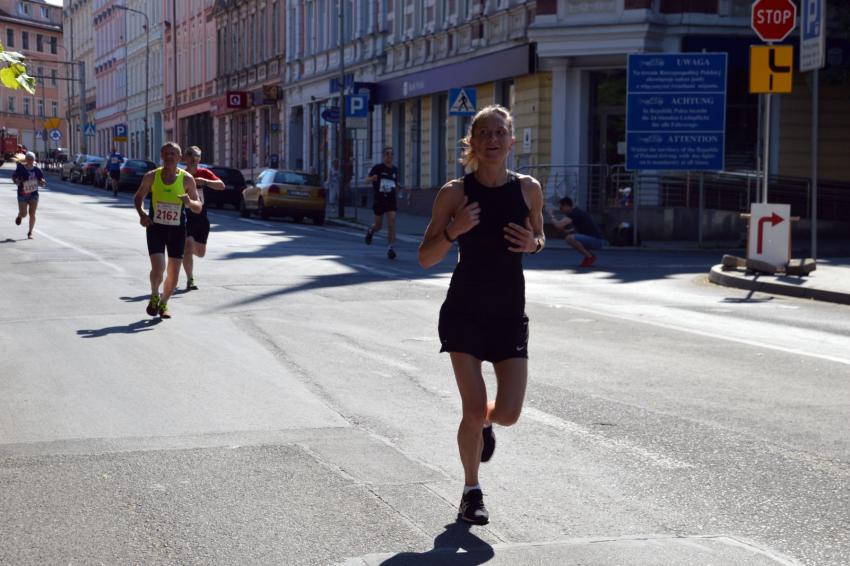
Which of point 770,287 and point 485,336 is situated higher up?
point 485,336

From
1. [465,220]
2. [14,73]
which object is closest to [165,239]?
[14,73]

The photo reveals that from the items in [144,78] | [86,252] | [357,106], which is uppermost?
[144,78]

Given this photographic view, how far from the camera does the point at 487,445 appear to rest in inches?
251

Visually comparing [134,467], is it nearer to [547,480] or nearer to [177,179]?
[547,480]

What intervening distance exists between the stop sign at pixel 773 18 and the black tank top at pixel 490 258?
1456 cm

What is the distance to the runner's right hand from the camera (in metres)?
5.68

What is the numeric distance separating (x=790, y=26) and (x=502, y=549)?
1574 cm

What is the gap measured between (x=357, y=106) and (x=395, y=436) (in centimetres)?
3058

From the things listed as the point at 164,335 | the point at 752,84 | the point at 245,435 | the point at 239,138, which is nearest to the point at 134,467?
the point at 245,435

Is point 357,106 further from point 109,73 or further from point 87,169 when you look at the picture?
point 109,73

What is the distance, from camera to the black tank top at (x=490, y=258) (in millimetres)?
5812

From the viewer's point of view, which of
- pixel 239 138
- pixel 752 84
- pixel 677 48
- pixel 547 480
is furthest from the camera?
pixel 239 138

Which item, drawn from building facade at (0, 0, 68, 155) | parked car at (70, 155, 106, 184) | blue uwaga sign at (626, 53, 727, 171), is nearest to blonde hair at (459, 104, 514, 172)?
blue uwaga sign at (626, 53, 727, 171)

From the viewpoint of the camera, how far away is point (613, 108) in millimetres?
33594
